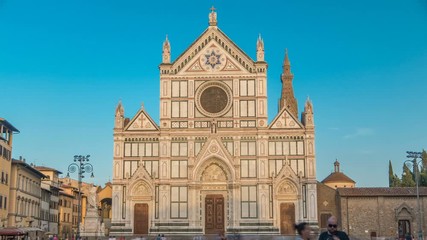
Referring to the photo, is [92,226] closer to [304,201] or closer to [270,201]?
[270,201]

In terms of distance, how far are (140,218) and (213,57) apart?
60.9 ft

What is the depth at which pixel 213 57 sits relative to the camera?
62.8 metres

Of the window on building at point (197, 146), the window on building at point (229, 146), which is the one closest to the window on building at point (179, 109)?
the window on building at point (197, 146)

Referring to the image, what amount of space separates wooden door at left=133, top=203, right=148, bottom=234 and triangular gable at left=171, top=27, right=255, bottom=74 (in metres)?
14.8

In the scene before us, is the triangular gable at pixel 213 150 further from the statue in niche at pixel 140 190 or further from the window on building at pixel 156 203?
the statue in niche at pixel 140 190

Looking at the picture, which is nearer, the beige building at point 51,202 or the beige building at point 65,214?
the beige building at point 51,202

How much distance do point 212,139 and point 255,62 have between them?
31.1 ft

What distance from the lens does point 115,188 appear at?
60688 millimetres

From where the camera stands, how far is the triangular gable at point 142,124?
61781mm

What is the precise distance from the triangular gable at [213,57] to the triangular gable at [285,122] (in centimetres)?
567

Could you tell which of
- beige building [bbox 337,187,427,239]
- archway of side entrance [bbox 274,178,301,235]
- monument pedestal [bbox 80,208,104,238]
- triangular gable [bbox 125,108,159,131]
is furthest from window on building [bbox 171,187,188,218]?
beige building [bbox 337,187,427,239]

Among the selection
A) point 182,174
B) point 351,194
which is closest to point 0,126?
point 182,174

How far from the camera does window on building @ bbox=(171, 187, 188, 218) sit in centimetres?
5991

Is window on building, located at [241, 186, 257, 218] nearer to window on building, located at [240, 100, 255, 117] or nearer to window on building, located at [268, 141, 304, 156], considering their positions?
window on building, located at [268, 141, 304, 156]
